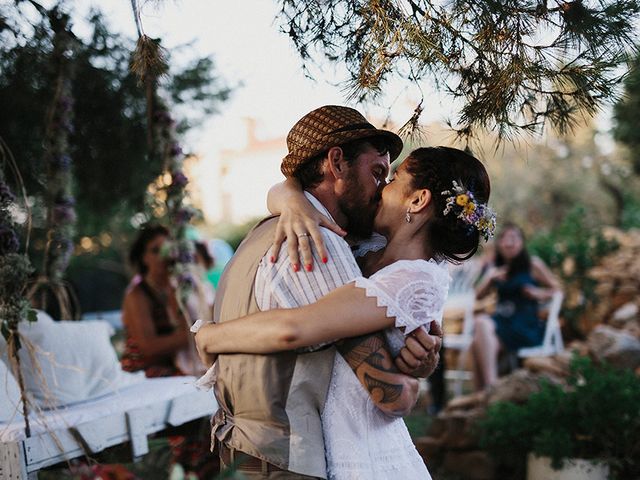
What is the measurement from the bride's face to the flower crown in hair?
0.13m

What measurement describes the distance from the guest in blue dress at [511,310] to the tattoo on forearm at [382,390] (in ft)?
19.5

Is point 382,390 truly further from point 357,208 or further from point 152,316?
point 152,316

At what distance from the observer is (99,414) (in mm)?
3236

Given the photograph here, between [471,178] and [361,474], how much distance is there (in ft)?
3.07

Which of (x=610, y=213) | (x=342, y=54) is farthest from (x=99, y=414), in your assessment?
(x=610, y=213)

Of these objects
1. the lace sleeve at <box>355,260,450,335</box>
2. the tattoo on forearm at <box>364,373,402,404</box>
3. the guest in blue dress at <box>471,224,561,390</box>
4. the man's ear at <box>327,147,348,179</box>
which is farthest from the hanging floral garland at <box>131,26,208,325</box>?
the guest in blue dress at <box>471,224,561,390</box>

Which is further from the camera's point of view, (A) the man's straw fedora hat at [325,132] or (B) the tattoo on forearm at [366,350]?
(A) the man's straw fedora hat at [325,132]

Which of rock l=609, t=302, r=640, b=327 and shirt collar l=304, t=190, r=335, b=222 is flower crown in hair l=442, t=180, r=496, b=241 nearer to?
shirt collar l=304, t=190, r=335, b=222

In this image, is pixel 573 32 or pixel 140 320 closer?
pixel 573 32

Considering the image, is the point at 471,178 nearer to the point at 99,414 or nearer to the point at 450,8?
the point at 450,8

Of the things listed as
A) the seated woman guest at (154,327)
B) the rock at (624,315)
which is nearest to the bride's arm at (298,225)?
the seated woman guest at (154,327)

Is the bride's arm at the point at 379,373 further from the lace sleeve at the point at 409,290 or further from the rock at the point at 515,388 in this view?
the rock at the point at 515,388

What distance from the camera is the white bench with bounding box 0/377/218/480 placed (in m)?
2.69

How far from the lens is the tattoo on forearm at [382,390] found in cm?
191
